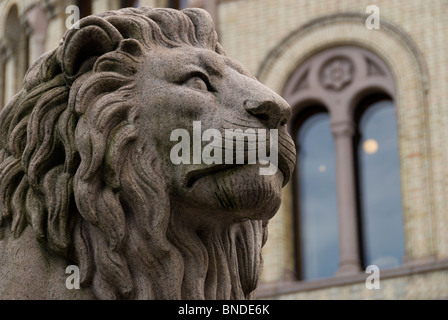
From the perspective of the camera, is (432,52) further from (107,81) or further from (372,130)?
(107,81)

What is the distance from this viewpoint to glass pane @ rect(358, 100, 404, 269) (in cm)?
1867

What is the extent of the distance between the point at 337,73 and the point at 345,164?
142 cm

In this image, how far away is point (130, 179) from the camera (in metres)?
3.49

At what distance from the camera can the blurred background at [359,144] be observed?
1825 cm

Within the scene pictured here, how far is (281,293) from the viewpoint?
19.2 metres

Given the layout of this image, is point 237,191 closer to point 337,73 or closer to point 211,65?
point 211,65

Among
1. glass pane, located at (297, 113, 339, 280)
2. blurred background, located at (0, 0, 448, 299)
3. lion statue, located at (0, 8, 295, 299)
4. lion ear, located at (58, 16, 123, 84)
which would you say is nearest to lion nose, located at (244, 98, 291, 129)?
lion statue, located at (0, 8, 295, 299)

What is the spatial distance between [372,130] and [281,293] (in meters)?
2.64

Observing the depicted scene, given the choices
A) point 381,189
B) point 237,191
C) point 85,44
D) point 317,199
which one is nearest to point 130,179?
point 237,191

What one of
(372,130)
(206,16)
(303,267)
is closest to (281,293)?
(303,267)

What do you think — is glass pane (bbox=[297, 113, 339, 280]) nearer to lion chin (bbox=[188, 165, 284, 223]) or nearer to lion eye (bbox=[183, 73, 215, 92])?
lion eye (bbox=[183, 73, 215, 92])

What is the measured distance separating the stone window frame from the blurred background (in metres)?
0.01

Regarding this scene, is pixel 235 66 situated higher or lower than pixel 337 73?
lower

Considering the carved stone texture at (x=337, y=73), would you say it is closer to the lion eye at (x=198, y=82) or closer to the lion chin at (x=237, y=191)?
the lion eye at (x=198, y=82)
